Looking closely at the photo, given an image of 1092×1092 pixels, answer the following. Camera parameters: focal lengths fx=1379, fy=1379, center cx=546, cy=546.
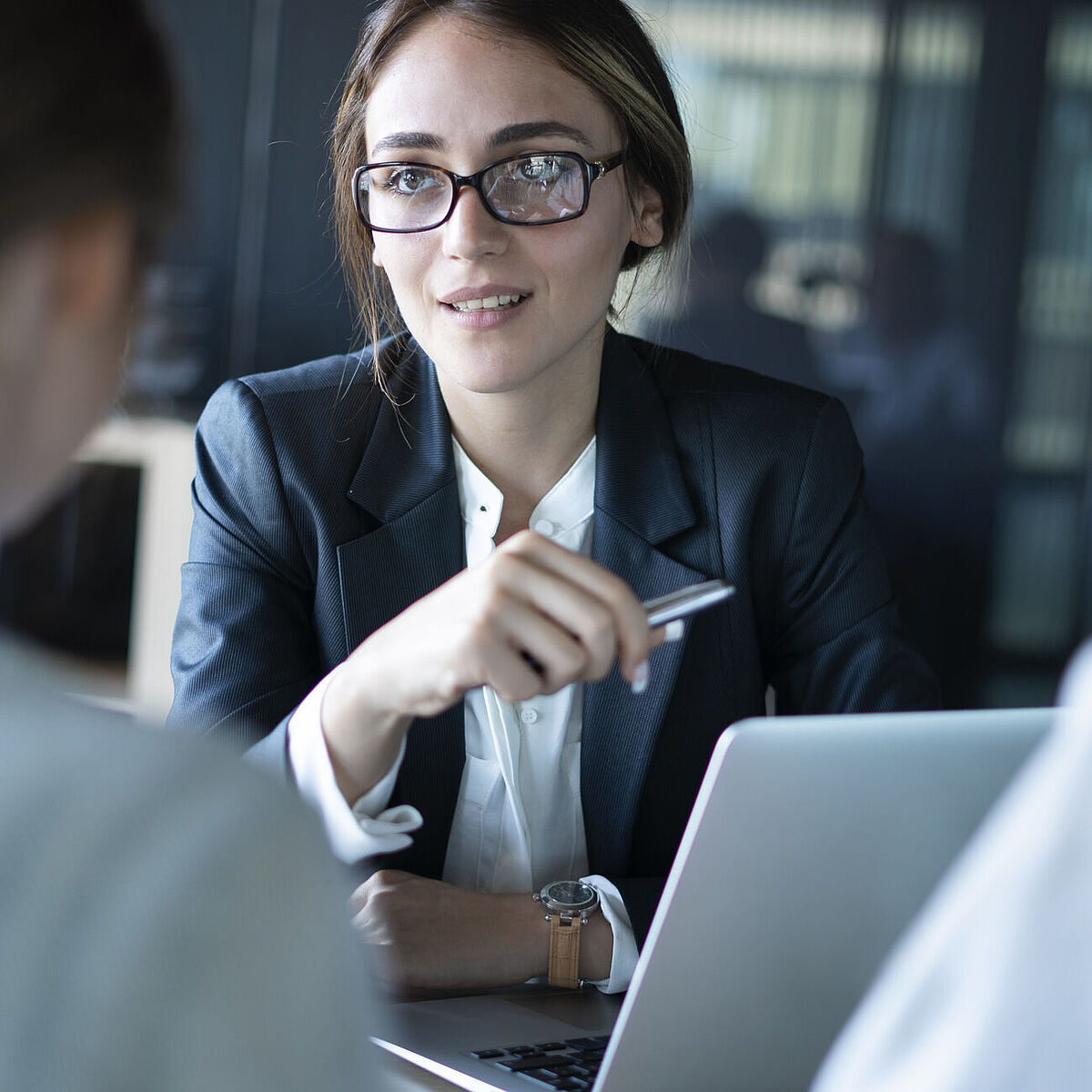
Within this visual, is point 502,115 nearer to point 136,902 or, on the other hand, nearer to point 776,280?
point 136,902

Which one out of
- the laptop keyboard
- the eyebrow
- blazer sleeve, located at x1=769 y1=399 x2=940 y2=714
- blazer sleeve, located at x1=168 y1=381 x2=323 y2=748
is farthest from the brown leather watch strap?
the eyebrow

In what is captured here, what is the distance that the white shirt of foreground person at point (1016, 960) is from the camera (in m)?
0.49

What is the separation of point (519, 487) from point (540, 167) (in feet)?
1.25

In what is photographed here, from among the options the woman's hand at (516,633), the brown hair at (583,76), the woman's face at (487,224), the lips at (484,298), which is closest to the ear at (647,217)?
the brown hair at (583,76)

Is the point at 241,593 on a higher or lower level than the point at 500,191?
lower

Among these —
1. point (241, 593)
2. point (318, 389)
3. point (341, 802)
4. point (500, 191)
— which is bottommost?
point (341, 802)

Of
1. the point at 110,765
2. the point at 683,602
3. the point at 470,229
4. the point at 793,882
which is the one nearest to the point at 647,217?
the point at 470,229

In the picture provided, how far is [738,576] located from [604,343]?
381mm

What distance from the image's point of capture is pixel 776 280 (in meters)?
3.13

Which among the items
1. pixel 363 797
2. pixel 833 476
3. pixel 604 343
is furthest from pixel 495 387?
pixel 363 797

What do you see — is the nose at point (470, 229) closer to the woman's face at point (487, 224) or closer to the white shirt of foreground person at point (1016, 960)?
the woman's face at point (487, 224)

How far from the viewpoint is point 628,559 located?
5.28ft

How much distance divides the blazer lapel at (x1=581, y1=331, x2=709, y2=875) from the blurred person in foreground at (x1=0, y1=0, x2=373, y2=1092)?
1085mm

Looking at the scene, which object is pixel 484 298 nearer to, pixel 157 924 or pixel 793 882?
pixel 793 882
